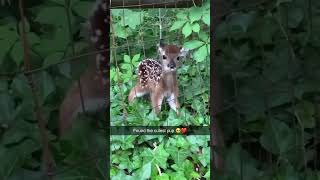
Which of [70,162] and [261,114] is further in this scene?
[261,114]

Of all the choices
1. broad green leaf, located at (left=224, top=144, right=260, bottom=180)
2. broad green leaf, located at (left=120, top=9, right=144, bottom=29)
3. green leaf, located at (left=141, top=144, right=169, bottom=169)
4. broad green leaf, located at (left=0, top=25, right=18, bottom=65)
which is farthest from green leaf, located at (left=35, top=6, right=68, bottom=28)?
broad green leaf, located at (left=224, top=144, right=260, bottom=180)

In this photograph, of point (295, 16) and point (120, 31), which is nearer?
point (120, 31)

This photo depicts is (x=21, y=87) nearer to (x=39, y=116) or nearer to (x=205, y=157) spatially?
(x=39, y=116)

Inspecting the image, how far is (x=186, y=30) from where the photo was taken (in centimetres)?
240

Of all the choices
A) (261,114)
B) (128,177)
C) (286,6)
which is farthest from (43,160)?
(286,6)

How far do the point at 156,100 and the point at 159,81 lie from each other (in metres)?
0.06

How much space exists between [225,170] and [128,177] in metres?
0.35

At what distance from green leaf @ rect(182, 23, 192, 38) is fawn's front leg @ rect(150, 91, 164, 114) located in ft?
0.67

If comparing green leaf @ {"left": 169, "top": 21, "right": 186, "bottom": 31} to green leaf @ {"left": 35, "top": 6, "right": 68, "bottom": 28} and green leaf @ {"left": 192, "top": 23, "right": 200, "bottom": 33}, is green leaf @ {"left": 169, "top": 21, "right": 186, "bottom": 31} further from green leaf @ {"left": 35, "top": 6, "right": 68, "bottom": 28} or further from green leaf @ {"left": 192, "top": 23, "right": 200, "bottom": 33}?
green leaf @ {"left": 35, "top": 6, "right": 68, "bottom": 28}

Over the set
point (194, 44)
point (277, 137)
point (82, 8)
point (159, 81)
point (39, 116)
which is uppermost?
point (82, 8)

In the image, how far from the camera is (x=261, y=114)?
2.64 meters

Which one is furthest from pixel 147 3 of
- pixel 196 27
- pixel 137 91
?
pixel 137 91

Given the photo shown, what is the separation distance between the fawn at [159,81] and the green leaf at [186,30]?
2.1 inches

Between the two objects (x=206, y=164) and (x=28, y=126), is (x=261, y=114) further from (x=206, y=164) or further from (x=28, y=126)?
(x=28, y=126)
